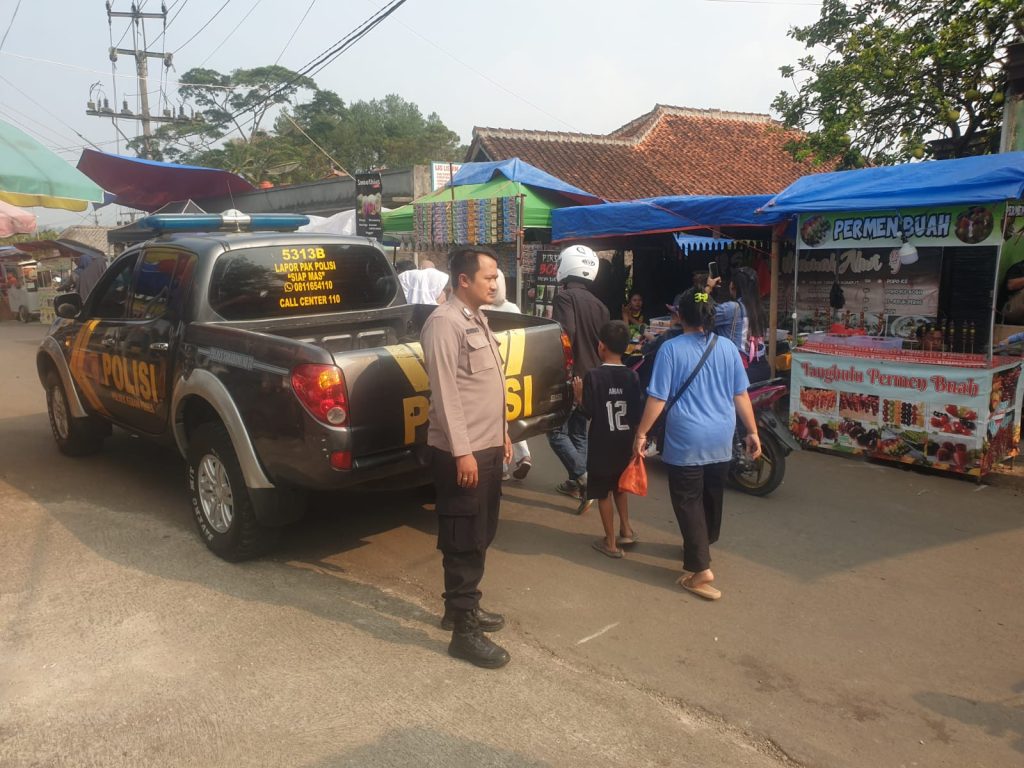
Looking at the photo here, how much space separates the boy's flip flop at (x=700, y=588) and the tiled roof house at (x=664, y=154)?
16684 mm

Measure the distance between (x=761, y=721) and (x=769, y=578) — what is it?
1.39 meters

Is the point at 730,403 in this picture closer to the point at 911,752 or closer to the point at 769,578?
the point at 769,578

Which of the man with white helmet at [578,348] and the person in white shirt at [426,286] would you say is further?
the person in white shirt at [426,286]

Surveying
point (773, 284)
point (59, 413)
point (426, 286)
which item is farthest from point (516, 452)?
point (59, 413)

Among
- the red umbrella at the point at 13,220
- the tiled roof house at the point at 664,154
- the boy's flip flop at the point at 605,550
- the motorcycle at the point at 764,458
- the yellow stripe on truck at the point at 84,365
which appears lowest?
the boy's flip flop at the point at 605,550

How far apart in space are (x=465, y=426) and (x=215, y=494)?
2043 millimetres

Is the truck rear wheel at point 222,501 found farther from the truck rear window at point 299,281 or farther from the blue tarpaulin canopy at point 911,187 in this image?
the blue tarpaulin canopy at point 911,187

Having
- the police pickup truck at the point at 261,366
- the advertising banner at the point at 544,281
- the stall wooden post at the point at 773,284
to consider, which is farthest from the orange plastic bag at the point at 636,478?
the advertising banner at the point at 544,281

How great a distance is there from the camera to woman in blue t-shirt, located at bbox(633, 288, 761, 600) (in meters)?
3.99

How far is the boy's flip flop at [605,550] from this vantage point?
4.58 meters

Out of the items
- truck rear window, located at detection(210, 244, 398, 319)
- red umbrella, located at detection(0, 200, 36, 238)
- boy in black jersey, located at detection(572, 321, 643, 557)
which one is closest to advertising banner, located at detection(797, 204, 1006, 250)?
boy in black jersey, located at detection(572, 321, 643, 557)

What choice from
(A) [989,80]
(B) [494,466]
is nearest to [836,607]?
(B) [494,466]

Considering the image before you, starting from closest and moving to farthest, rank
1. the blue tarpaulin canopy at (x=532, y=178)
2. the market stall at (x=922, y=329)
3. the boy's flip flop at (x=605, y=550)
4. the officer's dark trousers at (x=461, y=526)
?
the officer's dark trousers at (x=461, y=526) → the boy's flip flop at (x=605, y=550) → the market stall at (x=922, y=329) → the blue tarpaulin canopy at (x=532, y=178)

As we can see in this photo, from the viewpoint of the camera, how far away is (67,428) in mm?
6547
